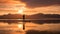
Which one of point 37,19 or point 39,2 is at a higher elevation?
point 39,2

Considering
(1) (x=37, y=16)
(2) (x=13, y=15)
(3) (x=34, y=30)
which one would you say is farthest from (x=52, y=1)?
(2) (x=13, y=15)

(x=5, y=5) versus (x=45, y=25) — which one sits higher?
(x=5, y=5)

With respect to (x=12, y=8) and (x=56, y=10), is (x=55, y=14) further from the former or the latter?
(x=12, y=8)

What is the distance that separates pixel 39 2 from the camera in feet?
4.71

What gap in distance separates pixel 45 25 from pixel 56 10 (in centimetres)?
26

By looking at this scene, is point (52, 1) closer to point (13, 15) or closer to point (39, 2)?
point (39, 2)

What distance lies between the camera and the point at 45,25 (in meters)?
1.44

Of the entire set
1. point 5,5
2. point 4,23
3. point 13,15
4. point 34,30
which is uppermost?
point 5,5

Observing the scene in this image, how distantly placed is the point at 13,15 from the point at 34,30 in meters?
0.36

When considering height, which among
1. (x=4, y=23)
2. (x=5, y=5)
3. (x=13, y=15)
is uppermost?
(x=5, y=5)

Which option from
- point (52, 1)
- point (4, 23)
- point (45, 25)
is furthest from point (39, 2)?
point (4, 23)

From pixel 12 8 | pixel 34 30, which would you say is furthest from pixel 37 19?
pixel 12 8

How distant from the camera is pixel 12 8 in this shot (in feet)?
4.72

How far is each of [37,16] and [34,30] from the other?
198 millimetres
